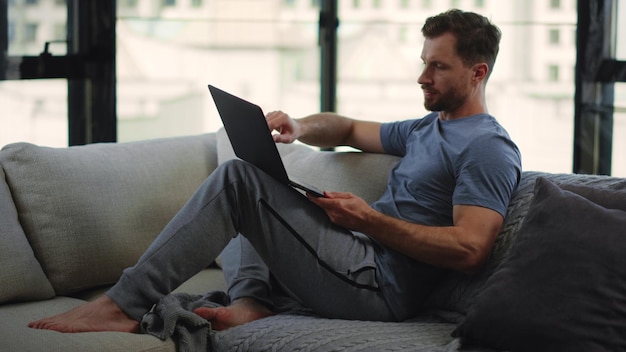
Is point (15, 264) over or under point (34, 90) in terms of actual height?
under

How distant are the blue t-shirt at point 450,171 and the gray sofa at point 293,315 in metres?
0.10

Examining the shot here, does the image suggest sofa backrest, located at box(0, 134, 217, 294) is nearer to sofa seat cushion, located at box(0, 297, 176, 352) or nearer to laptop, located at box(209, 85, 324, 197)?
sofa seat cushion, located at box(0, 297, 176, 352)

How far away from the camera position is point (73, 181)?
2.79 m

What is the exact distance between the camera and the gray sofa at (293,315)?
84.4 inches

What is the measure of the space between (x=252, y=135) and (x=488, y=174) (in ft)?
1.97

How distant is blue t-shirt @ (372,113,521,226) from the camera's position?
241 centimetres

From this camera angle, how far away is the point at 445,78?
265 cm

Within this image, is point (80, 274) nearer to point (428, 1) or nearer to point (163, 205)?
point (163, 205)

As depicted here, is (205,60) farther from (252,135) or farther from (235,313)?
(235,313)

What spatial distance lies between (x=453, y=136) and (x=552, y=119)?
1542mm

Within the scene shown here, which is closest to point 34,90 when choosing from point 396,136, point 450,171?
point 396,136

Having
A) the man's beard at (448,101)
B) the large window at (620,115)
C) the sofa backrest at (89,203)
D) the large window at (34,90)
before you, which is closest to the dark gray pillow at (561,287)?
the man's beard at (448,101)

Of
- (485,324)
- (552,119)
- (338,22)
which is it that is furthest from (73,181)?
(552,119)

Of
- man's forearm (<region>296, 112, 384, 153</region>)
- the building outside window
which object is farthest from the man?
the building outside window
